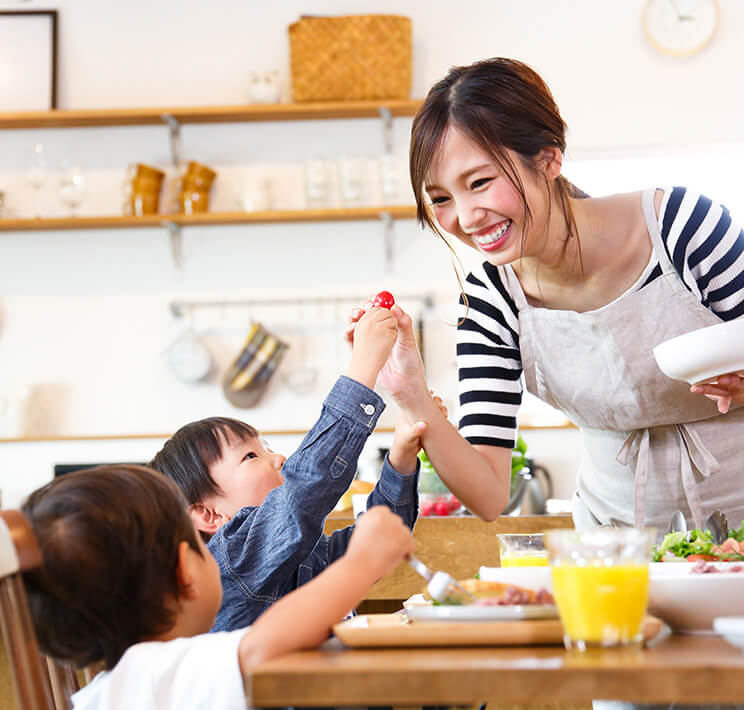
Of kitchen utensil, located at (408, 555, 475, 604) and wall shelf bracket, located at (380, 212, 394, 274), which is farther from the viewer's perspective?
wall shelf bracket, located at (380, 212, 394, 274)

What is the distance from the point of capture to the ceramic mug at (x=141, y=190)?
12.2 feet

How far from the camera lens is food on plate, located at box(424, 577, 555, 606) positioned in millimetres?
836

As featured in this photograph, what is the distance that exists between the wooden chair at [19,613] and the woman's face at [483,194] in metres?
0.79

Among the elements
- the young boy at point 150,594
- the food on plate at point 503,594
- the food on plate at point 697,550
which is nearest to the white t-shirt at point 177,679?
the young boy at point 150,594

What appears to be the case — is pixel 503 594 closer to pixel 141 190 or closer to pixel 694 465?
pixel 694 465

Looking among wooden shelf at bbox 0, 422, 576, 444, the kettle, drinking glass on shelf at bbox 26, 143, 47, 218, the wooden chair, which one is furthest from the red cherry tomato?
drinking glass on shelf at bbox 26, 143, 47, 218

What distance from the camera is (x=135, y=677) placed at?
84 cm

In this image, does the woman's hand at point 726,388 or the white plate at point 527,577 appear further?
the woman's hand at point 726,388

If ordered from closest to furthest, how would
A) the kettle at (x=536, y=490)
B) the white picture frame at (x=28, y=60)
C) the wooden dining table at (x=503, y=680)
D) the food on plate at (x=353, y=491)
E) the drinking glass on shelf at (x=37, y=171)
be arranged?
the wooden dining table at (x=503, y=680)
the food on plate at (x=353, y=491)
the kettle at (x=536, y=490)
the drinking glass on shelf at (x=37, y=171)
the white picture frame at (x=28, y=60)

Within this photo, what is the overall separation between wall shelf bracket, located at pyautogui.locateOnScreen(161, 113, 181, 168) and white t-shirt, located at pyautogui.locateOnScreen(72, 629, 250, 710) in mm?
3202

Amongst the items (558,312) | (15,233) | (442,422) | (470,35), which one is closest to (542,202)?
(558,312)

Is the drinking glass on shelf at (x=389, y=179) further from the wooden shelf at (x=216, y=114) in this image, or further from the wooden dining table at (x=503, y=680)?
the wooden dining table at (x=503, y=680)

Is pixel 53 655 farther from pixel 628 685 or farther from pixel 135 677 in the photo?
pixel 628 685

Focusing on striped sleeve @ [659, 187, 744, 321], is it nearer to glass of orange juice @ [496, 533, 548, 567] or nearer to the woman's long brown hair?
the woman's long brown hair
